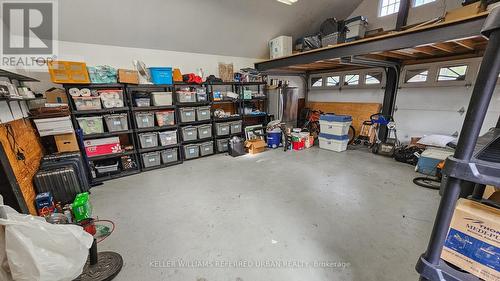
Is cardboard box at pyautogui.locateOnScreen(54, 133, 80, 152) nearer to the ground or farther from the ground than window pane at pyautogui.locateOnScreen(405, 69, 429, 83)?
nearer to the ground

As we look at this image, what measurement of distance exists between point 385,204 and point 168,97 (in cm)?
394

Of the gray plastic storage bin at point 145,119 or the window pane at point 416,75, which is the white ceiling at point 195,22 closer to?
the gray plastic storage bin at point 145,119

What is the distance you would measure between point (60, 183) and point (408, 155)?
557 cm

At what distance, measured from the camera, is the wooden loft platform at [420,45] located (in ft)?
7.43

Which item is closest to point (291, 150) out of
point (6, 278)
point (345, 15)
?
point (345, 15)

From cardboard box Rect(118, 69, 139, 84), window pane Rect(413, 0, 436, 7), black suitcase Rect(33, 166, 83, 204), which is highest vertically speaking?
window pane Rect(413, 0, 436, 7)

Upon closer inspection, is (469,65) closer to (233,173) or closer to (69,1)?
(233,173)

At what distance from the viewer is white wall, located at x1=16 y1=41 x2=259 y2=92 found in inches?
126

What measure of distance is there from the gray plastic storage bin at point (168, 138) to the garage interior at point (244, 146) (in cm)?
2

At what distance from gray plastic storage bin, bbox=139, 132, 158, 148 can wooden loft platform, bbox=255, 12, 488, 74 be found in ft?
10.9

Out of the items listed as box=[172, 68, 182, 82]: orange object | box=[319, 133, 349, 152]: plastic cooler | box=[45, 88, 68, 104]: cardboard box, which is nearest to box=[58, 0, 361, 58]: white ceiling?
box=[172, 68, 182, 82]: orange object

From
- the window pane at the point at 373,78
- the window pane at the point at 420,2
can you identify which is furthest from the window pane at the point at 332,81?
the window pane at the point at 420,2

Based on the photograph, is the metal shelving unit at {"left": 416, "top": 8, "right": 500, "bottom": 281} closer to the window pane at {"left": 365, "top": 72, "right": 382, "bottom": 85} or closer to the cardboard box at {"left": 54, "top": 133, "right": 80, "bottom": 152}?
the cardboard box at {"left": 54, "top": 133, "right": 80, "bottom": 152}

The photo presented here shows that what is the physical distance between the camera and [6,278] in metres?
1.02
